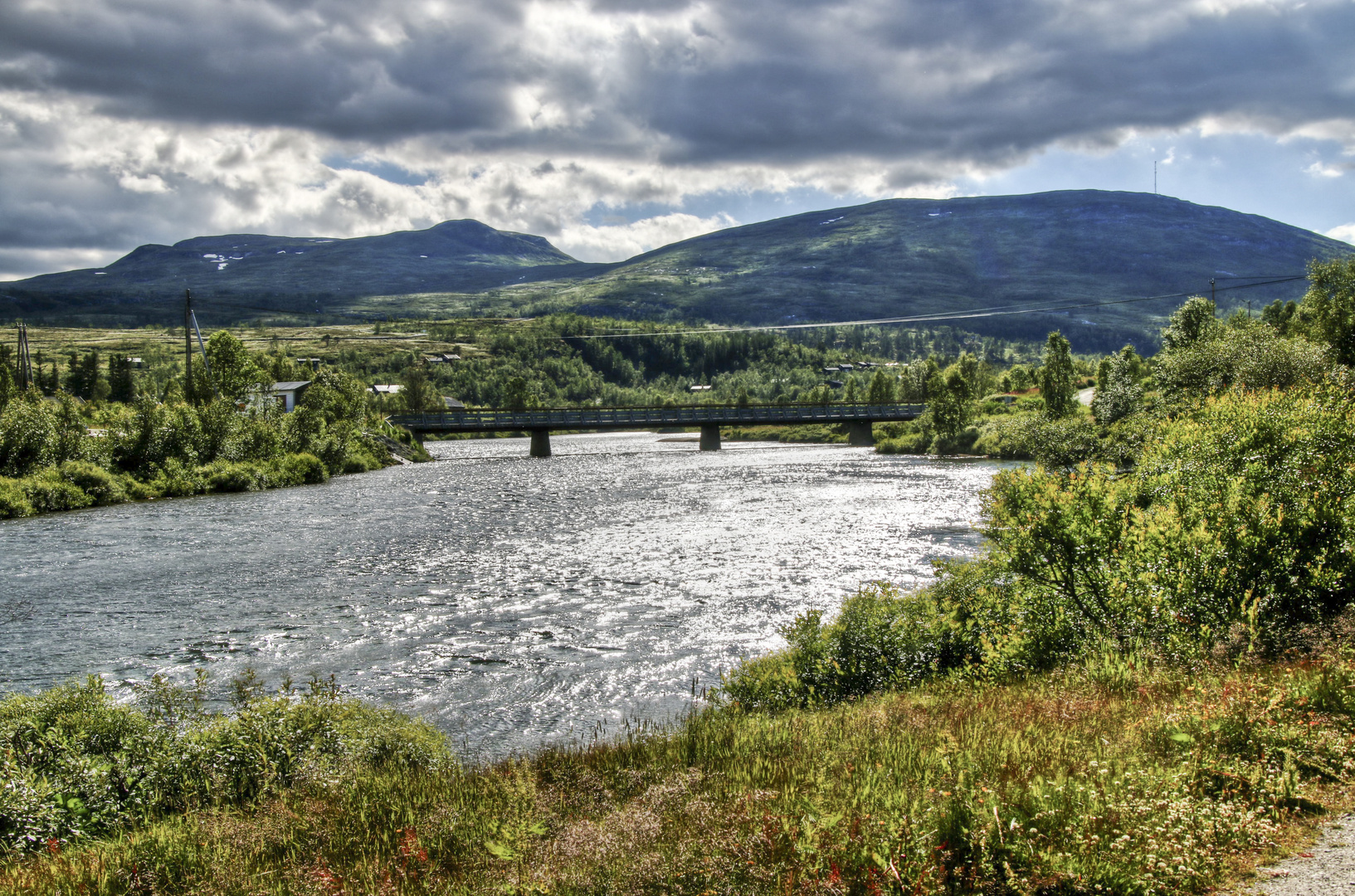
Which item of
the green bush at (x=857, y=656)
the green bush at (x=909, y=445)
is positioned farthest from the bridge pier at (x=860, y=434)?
the green bush at (x=857, y=656)

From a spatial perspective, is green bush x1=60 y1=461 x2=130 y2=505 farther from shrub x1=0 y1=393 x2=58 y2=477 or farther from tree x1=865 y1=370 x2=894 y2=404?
tree x1=865 y1=370 x2=894 y2=404

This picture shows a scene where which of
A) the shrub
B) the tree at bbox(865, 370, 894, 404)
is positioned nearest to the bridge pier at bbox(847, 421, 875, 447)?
the tree at bbox(865, 370, 894, 404)

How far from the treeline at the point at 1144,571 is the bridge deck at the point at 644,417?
87769mm

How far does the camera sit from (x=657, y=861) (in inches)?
265

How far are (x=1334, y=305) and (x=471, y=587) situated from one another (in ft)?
268

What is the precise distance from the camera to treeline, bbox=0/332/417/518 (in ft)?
166

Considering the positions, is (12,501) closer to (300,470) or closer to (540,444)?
(300,470)

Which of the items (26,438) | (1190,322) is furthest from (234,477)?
(1190,322)

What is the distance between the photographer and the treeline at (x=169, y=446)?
5062 cm

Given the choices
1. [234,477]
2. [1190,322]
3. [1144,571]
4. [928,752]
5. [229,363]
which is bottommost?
[234,477]

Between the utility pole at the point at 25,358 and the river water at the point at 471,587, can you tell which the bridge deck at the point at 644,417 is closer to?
the utility pole at the point at 25,358

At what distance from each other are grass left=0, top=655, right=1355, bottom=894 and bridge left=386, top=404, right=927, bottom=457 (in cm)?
9252

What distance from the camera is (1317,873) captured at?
609cm

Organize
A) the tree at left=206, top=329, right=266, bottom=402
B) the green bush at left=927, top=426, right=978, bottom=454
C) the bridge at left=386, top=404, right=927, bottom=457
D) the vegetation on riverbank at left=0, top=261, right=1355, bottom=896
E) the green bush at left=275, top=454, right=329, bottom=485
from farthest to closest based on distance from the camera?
the tree at left=206, top=329, right=266, bottom=402 < the bridge at left=386, top=404, right=927, bottom=457 < the green bush at left=927, top=426, right=978, bottom=454 < the green bush at left=275, top=454, right=329, bottom=485 < the vegetation on riverbank at left=0, top=261, right=1355, bottom=896
